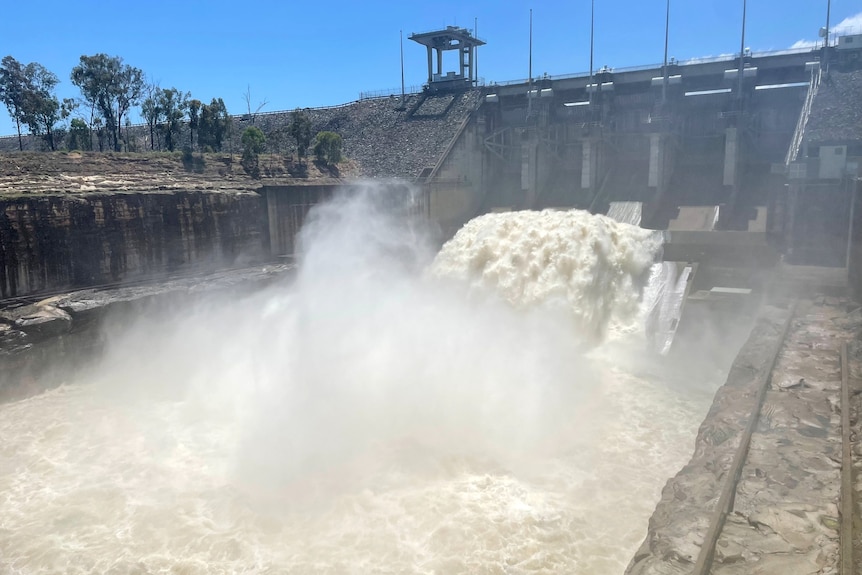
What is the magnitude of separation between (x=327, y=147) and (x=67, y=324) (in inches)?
579

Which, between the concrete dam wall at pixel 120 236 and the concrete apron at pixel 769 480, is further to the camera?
the concrete dam wall at pixel 120 236

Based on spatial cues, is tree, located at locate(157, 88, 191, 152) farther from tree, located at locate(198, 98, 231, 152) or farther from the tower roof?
the tower roof

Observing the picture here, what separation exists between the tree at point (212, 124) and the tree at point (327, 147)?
188 inches

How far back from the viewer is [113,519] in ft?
32.2

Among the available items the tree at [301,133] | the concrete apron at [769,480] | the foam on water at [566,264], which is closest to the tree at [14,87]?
the tree at [301,133]

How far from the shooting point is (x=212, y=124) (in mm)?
27938

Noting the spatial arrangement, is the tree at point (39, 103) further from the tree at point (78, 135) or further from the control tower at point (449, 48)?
the control tower at point (449, 48)

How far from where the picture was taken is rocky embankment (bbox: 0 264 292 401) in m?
15.6

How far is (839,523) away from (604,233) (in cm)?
1347

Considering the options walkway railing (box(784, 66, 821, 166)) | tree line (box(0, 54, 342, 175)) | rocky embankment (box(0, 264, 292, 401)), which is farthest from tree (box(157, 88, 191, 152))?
walkway railing (box(784, 66, 821, 166))

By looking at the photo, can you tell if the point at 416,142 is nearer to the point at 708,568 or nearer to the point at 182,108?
the point at 182,108

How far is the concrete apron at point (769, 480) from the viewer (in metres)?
6.45

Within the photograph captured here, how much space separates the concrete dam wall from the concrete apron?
17.0 metres

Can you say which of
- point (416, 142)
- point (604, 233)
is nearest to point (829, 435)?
point (604, 233)
